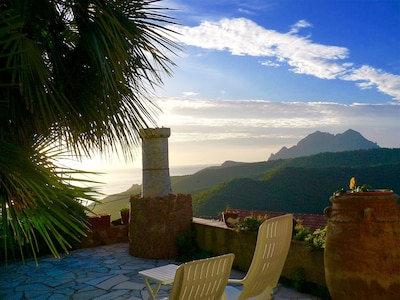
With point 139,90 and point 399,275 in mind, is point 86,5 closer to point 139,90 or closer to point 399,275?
point 139,90

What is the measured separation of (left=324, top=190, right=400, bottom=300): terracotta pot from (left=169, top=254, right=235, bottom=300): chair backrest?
1.45m

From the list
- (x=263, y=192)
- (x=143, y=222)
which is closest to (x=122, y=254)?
(x=143, y=222)

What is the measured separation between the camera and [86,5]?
3.38m

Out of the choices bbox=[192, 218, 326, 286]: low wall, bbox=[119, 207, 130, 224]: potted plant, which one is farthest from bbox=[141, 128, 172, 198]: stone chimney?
bbox=[119, 207, 130, 224]: potted plant

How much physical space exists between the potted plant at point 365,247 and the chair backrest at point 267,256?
624mm

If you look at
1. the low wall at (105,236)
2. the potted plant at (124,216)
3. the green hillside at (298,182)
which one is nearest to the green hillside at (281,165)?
the green hillside at (298,182)

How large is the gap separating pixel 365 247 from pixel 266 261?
94 cm

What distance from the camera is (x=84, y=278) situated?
17.5 ft

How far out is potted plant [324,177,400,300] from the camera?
3367 millimetres

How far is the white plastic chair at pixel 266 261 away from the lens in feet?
9.63

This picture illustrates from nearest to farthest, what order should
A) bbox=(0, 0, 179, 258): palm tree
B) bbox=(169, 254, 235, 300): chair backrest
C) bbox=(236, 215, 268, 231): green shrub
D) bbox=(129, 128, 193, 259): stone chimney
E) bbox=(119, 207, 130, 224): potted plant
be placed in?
bbox=(169, 254, 235, 300): chair backrest
bbox=(0, 0, 179, 258): palm tree
bbox=(236, 215, 268, 231): green shrub
bbox=(129, 128, 193, 259): stone chimney
bbox=(119, 207, 130, 224): potted plant

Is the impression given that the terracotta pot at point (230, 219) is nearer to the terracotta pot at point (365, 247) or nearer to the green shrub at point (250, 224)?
the green shrub at point (250, 224)

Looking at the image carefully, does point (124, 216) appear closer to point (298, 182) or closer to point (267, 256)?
point (267, 256)

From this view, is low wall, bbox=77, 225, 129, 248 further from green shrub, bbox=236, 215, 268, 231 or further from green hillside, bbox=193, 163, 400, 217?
green hillside, bbox=193, 163, 400, 217
